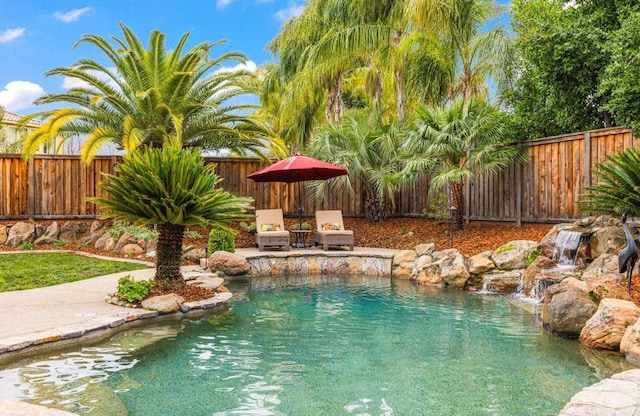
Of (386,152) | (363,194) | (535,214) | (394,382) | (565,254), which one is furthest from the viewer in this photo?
(363,194)

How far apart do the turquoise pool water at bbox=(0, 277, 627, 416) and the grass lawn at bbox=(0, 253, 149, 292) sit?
9.57 ft

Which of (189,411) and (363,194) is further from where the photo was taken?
(363,194)

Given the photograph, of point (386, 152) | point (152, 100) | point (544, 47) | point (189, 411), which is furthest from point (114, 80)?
point (189, 411)

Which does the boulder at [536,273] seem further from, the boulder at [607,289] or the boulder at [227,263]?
the boulder at [227,263]

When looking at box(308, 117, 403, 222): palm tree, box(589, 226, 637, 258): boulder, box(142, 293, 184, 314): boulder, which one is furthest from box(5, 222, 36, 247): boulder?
box(589, 226, 637, 258): boulder

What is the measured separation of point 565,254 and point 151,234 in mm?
8344

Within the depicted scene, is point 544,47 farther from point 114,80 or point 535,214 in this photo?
point 114,80

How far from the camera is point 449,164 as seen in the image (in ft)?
37.2

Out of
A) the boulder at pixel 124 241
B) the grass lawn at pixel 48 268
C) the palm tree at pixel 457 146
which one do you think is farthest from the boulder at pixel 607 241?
the boulder at pixel 124 241

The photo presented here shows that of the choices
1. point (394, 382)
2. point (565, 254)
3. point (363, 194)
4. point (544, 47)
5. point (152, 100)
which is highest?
point (544, 47)

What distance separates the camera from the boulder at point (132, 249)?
10663 mm

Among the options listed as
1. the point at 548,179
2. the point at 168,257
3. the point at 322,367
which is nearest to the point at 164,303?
the point at 168,257

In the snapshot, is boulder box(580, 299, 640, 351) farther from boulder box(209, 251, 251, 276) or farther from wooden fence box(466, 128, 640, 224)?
boulder box(209, 251, 251, 276)

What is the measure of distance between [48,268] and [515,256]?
793 cm
